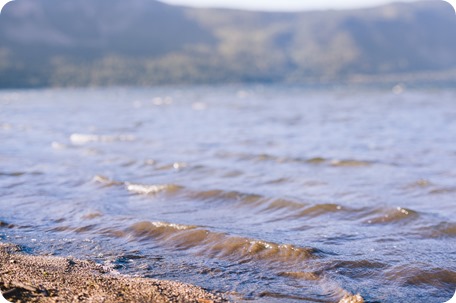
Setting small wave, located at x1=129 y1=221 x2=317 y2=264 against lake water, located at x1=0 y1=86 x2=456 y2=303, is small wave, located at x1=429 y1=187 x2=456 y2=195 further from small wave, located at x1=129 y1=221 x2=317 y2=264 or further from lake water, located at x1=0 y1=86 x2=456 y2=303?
small wave, located at x1=129 y1=221 x2=317 y2=264

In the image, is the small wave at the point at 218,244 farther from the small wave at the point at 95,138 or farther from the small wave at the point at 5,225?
the small wave at the point at 95,138

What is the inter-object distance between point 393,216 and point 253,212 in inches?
91.7

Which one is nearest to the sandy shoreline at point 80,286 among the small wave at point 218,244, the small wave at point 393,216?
the small wave at point 218,244

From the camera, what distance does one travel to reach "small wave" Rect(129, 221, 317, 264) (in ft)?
23.4

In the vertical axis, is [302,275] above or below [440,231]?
above

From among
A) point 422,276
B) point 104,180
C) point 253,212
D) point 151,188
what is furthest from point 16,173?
point 422,276

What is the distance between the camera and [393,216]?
9.27 metres

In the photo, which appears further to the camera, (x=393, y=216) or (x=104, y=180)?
(x=104, y=180)

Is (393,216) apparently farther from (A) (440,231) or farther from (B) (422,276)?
(B) (422,276)

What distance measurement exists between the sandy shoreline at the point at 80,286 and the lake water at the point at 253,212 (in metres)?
0.36

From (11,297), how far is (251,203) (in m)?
5.56

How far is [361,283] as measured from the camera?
630cm

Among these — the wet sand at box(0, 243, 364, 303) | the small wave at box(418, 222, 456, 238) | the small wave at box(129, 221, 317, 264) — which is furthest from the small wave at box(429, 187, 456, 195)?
the wet sand at box(0, 243, 364, 303)

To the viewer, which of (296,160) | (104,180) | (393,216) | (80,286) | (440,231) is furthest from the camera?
(296,160)
